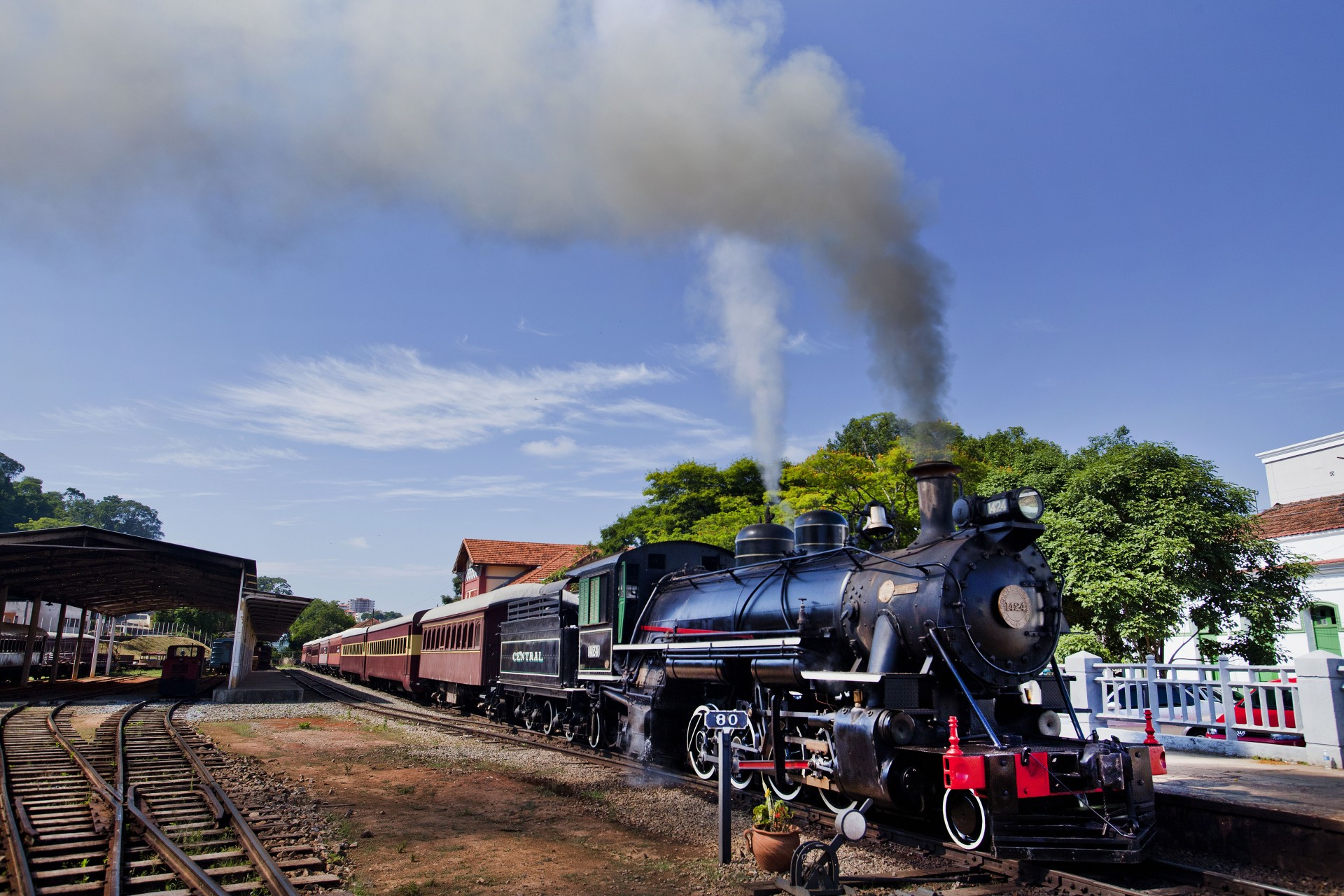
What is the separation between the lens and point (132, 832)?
679 centimetres

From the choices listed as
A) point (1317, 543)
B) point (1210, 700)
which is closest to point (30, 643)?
point (1210, 700)

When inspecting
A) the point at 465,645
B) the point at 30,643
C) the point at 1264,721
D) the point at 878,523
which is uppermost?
the point at 878,523

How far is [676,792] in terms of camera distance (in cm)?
893

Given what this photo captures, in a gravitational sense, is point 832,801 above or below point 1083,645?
below

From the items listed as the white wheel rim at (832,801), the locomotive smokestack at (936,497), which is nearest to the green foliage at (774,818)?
the white wheel rim at (832,801)

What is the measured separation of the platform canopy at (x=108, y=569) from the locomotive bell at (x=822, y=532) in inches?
683

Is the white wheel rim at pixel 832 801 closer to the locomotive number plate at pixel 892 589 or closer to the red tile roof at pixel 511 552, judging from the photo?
the locomotive number plate at pixel 892 589

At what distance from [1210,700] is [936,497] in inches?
266

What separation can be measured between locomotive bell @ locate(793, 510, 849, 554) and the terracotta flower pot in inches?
146

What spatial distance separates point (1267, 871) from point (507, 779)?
7.33m

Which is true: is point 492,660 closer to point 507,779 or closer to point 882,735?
point 507,779

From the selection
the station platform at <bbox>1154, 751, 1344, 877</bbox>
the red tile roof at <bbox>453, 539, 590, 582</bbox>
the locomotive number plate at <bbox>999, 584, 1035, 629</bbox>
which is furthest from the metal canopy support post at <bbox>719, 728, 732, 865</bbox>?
the red tile roof at <bbox>453, 539, 590, 582</bbox>

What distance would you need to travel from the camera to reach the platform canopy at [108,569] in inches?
808

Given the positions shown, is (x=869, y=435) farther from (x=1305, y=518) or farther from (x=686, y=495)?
(x=1305, y=518)
